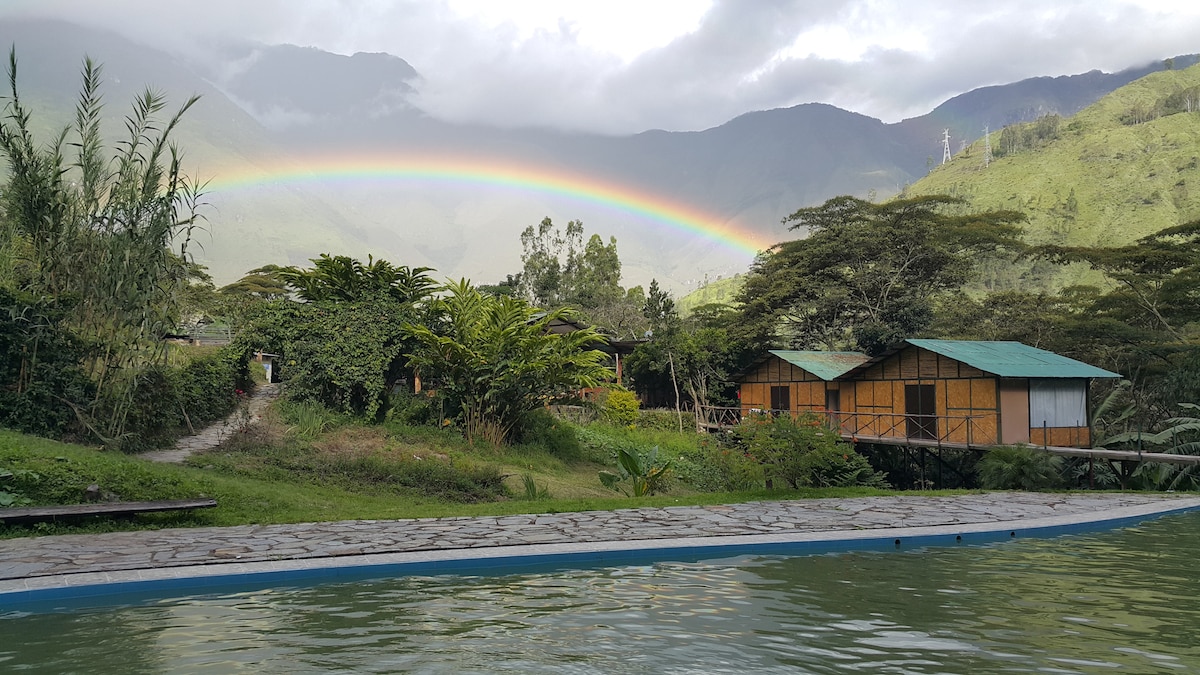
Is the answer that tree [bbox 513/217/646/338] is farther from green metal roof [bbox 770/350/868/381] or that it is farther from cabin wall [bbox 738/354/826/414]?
green metal roof [bbox 770/350/868/381]

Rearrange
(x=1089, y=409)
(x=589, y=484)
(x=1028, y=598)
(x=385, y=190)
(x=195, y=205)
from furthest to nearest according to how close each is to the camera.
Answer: (x=385, y=190)
(x=1089, y=409)
(x=589, y=484)
(x=195, y=205)
(x=1028, y=598)

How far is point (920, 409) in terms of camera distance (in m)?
26.7

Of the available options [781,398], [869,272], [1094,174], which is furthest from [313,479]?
[1094,174]

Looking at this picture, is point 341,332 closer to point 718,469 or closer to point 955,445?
point 718,469

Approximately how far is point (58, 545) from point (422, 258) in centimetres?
14191

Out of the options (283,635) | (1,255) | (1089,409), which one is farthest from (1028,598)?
(1089,409)

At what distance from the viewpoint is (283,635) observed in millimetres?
5527

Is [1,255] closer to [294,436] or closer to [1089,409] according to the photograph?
[294,436]

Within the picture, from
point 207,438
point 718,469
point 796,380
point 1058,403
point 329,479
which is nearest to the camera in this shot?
point 329,479

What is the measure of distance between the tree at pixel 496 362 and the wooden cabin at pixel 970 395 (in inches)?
472

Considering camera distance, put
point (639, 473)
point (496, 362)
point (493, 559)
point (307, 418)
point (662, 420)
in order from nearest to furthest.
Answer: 1. point (493, 559)
2. point (639, 473)
3. point (307, 418)
4. point (496, 362)
5. point (662, 420)

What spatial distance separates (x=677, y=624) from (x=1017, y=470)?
566 inches

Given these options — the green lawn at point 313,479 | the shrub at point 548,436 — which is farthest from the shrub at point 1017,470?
the shrub at point 548,436

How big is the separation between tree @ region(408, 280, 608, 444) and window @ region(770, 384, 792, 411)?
53.0 feet
